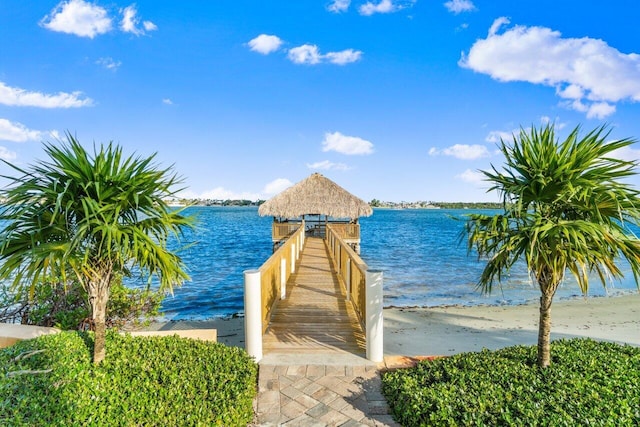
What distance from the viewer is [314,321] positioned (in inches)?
249

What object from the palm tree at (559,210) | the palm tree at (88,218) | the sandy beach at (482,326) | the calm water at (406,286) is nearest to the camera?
the palm tree at (88,218)

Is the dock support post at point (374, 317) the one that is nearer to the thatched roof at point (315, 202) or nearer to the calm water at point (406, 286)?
the calm water at point (406, 286)

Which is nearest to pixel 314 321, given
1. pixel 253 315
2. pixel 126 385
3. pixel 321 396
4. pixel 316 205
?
pixel 253 315

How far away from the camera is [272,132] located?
25.3 m

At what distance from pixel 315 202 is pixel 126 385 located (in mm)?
14987

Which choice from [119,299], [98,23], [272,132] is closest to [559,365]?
[119,299]

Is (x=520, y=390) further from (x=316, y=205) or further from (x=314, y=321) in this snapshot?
(x=316, y=205)

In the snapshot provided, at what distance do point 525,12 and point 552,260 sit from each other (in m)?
10.5

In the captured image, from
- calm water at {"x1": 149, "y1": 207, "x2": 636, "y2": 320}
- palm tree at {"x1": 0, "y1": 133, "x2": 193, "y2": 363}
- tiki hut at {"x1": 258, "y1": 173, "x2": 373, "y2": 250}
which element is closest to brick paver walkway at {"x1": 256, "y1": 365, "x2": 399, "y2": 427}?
palm tree at {"x1": 0, "y1": 133, "x2": 193, "y2": 363}

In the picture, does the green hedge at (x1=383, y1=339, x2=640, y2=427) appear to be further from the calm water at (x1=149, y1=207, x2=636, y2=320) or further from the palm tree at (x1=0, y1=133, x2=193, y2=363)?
the calm water at (x1=149, y1=207, x2=636, y2=320)

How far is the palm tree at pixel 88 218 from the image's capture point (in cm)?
327

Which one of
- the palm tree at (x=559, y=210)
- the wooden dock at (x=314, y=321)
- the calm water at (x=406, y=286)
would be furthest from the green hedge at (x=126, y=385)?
the calm water at (x=406, y=286)

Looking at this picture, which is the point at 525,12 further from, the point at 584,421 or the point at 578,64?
the point at 584,421

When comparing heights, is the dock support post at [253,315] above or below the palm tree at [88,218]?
below
